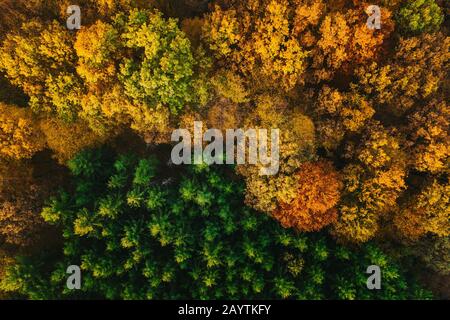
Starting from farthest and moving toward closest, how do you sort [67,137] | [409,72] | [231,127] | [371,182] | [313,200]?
[67,137] < [231,127] < [371,182] < [409,72] < [313,200]

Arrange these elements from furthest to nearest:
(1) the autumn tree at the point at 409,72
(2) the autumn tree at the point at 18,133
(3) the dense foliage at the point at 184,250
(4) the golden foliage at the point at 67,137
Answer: (4) the golden foliage at the point at 67,137
(3) the dense foliage at the point at 184,250
(1) the autumn tree at the point at 409,72
(2) the autumn tree at the point at 18,133

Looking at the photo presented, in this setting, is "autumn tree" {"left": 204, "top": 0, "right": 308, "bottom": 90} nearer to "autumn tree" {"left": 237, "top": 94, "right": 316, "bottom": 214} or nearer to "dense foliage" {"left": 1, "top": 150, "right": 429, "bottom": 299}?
"autumn tree" {"left": 237, "top": 94, "right": 316, "bottom": 214}

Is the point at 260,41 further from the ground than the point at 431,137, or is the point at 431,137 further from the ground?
the point at 260,41

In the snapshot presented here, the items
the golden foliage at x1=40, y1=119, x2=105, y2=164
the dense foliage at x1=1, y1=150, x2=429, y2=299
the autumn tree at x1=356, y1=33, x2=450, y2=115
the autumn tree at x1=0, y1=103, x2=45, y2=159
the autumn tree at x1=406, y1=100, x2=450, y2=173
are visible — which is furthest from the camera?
the golden foliage at x1=40, y1=119, x2=105, y2=164

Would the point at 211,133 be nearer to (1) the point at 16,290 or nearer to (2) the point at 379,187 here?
(2) the point at 379,187

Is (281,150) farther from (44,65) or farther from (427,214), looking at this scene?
(44,65)

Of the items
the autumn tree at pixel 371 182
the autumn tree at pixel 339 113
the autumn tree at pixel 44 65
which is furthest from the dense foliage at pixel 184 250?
the autumn tree at pixel 339 113

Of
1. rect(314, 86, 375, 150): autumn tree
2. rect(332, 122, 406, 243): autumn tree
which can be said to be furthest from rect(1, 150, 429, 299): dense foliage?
rect(314, 86, 375, 150): autumn tree

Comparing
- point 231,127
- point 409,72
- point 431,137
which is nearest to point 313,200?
point 231,127

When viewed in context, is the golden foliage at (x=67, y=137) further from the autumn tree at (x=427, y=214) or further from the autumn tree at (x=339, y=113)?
the autumn tree at (x=427, y=214)

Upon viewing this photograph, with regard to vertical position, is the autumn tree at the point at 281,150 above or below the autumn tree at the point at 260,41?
below
